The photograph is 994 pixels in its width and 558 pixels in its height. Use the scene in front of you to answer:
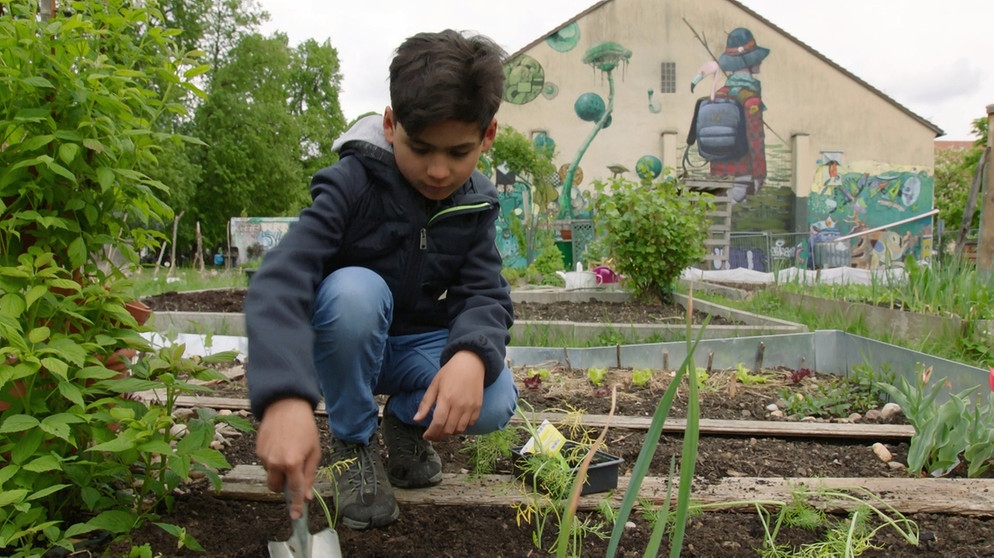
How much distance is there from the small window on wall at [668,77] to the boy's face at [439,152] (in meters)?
19.5

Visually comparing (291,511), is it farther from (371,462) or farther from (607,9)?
(607,9)

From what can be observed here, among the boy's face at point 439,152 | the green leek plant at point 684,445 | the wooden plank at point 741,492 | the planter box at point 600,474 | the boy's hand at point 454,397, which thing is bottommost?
the wooden plank at point 741,492

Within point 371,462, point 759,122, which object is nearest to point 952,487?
point 371,462

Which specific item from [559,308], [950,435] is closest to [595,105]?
[559,308]

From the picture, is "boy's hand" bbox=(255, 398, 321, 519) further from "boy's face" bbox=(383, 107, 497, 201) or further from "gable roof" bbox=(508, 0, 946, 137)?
"gable roof" bbox=(508, 0, 946, 137)

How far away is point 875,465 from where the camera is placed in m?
2.10

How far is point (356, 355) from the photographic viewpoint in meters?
1.64

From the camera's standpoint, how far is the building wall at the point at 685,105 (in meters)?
19.4

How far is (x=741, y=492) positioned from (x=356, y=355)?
1.03 meters

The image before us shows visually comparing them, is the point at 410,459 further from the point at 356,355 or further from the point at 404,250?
the point at 404,250

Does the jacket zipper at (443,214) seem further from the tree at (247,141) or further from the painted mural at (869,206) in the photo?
the tree at (247,141)

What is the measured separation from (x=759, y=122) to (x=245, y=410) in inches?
793

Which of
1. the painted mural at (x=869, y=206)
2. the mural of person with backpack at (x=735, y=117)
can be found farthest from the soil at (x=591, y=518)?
the painted mural at (x=869, y=206)

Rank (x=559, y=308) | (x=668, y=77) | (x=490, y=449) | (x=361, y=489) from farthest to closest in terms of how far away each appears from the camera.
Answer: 1. (x=668, y=77)
2. (x=559, y=308)
3. (x=490, y=449)
4. (x=361, y=489)
